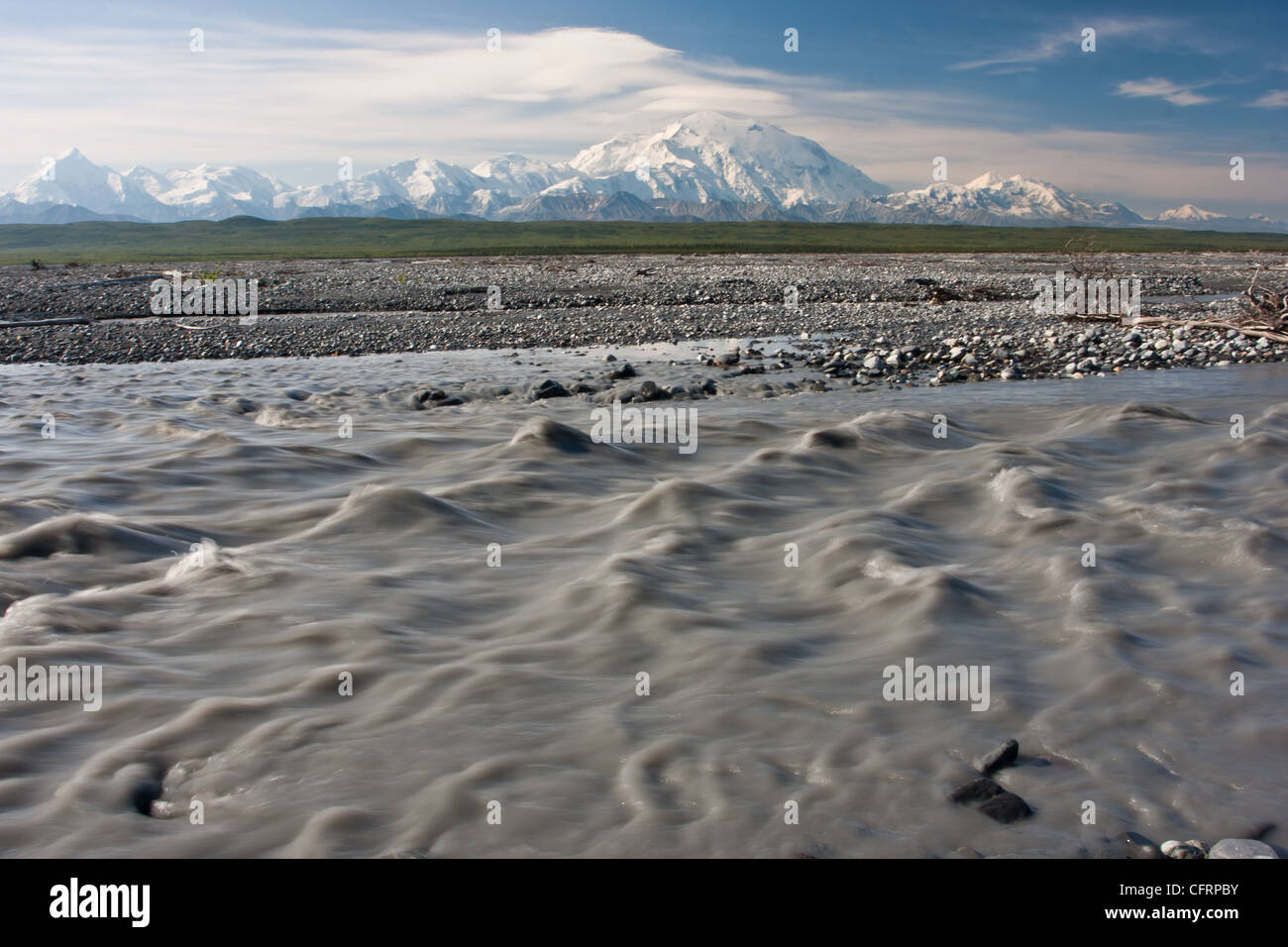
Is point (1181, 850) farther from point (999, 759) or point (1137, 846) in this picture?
point (999, 759)

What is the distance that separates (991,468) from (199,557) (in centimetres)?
868

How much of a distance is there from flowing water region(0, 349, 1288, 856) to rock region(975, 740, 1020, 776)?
0.24ft

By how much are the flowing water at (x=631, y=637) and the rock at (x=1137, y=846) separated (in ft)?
0.27

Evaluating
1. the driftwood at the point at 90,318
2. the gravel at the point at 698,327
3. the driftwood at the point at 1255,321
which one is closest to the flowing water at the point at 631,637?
the gravel at the point at 698,327

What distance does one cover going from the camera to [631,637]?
6.67 metres

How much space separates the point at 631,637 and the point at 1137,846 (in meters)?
3.41

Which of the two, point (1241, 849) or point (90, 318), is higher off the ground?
point (90, 318)

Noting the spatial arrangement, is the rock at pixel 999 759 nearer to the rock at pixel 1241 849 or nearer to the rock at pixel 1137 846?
the rock at pixel 1137 846

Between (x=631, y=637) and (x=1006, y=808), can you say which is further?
(x=631, y=637)

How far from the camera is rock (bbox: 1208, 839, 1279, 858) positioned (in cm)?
415

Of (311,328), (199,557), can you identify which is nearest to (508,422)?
(199,557)

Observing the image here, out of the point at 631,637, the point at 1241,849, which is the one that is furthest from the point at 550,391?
the point at 1241,849

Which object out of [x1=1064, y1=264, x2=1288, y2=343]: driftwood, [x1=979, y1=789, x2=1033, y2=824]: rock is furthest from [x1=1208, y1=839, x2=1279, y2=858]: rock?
[x1=1064, y1=264, x2=1288, y2=343]: driftwood
